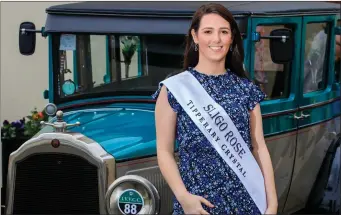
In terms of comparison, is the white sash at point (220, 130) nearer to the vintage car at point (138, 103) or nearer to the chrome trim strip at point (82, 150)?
the vintage car at point (138, 103)

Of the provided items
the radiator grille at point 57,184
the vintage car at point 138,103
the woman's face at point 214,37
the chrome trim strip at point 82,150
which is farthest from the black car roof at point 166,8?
the woman's face at point 214,37

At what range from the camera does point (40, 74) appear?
775 cm

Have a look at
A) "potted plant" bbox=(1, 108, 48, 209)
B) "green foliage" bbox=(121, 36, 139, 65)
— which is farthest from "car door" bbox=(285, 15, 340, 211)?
"potted plant" bbox=(1, 108, 48, 209)

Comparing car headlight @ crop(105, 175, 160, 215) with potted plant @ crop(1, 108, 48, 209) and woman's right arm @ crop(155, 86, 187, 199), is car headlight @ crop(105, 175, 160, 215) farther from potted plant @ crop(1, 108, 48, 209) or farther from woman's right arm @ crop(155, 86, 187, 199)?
potted plant @ crop(1, 108, 48, 209)

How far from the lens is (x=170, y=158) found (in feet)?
9.61

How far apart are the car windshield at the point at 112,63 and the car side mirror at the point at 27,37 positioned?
158mm

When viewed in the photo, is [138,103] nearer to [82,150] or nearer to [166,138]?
[82,150]

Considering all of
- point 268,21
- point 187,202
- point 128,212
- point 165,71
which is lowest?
point 128,212

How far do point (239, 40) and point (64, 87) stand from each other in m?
2.11

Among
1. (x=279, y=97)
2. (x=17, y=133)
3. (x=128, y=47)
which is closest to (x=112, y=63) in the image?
(x=128, y=47)

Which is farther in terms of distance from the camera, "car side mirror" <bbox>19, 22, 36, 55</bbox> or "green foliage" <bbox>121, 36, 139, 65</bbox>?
"car side mirror" <bbox>19, 22, 36, 55</bbox>

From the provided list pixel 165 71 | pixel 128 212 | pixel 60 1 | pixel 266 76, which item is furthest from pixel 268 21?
pixel 60 1

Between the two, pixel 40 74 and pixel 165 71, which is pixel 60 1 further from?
pixel 165 71

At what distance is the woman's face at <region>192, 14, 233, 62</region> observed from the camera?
2.96 meters
